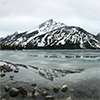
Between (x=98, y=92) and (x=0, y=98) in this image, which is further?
(x=98, y=92)

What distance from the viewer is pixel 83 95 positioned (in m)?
10.8

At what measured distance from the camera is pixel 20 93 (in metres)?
11.0

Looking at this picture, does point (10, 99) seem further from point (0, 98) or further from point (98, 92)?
point (98, 92)

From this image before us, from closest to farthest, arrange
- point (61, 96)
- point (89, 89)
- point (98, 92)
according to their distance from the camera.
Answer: point (61, 96) < point (98, 92) < point (89, 89)

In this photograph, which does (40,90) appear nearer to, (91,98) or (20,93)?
(20,93)

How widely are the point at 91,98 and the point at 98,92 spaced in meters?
1.84

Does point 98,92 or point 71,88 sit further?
point 71,88

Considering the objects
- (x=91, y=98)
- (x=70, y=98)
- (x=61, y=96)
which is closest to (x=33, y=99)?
(x=61, y=96)

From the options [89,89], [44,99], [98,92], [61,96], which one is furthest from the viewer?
[89,89]

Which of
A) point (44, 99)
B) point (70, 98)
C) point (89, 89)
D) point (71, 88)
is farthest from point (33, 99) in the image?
point (89, 89)

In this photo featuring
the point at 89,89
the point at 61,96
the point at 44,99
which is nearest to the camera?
the point at 44,99

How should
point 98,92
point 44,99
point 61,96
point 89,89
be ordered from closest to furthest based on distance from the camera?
point 44,99, point 61,96, point 98,92, point 89,89

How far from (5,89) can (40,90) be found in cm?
416

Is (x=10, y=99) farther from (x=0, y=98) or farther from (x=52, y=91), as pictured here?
(x=52, y=91)
